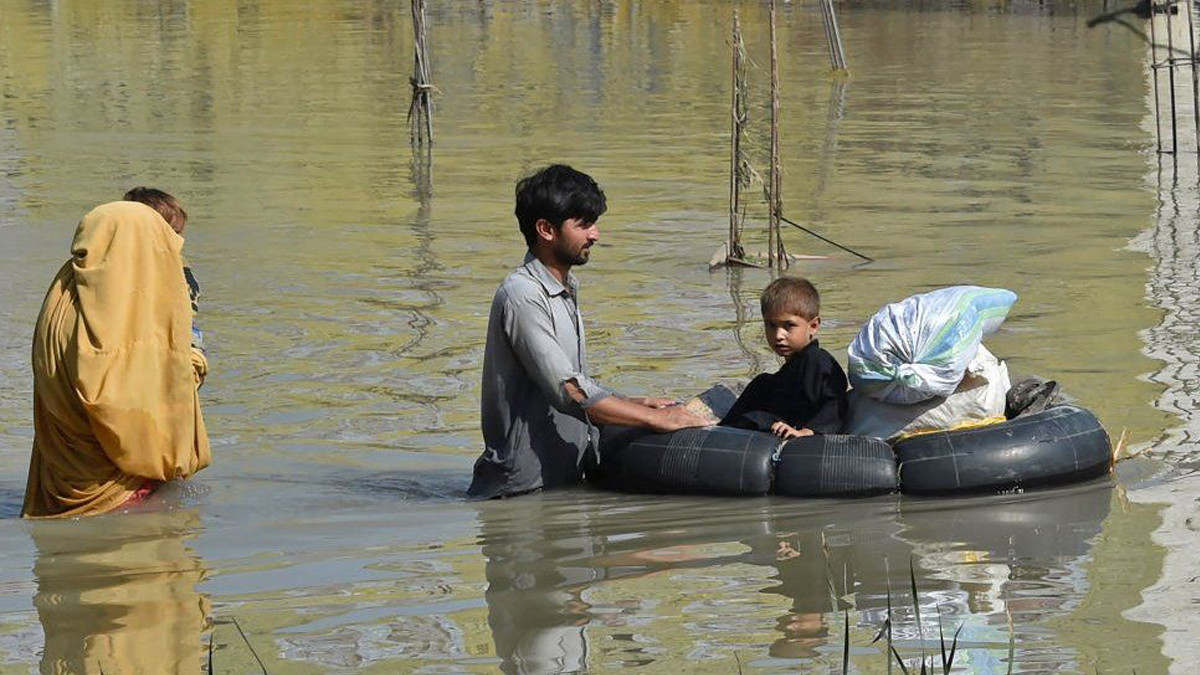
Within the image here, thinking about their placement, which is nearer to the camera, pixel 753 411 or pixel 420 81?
pixel 753 411

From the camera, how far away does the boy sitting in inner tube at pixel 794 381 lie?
23.8 ft

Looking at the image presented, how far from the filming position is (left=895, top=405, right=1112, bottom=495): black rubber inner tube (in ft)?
24.2

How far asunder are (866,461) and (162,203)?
2837mm

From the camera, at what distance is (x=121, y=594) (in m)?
6.29

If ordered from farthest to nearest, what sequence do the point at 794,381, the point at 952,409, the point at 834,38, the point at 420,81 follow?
1. the point at 834,38
2. the point at 420,81
3. the point at 952,409
4. the point at 794,381

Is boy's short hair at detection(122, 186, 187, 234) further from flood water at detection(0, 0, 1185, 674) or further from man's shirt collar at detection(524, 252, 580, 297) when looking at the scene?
man's shirt collar at detection(524, 252, 580, 297)

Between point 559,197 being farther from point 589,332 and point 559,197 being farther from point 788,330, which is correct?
point 589,332

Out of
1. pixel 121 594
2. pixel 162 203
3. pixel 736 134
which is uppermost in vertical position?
pixel 162 203

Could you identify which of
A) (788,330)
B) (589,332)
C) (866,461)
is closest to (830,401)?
(866,461)

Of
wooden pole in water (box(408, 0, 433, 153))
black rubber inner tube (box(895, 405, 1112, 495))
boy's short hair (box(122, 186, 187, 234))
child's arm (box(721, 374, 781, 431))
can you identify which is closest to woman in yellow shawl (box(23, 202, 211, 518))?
boy's short hair (box(122, 186, 187, 234))

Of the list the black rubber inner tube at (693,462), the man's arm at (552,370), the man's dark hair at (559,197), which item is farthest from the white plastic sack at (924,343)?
the man's dark hair at (559,197)

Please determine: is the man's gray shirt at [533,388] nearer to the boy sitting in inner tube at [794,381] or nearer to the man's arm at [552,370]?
the man's arm at [552,370]

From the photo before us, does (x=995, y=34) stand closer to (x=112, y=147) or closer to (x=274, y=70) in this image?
(x=274, y=70)

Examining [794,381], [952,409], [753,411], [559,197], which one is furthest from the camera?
[753,411]
